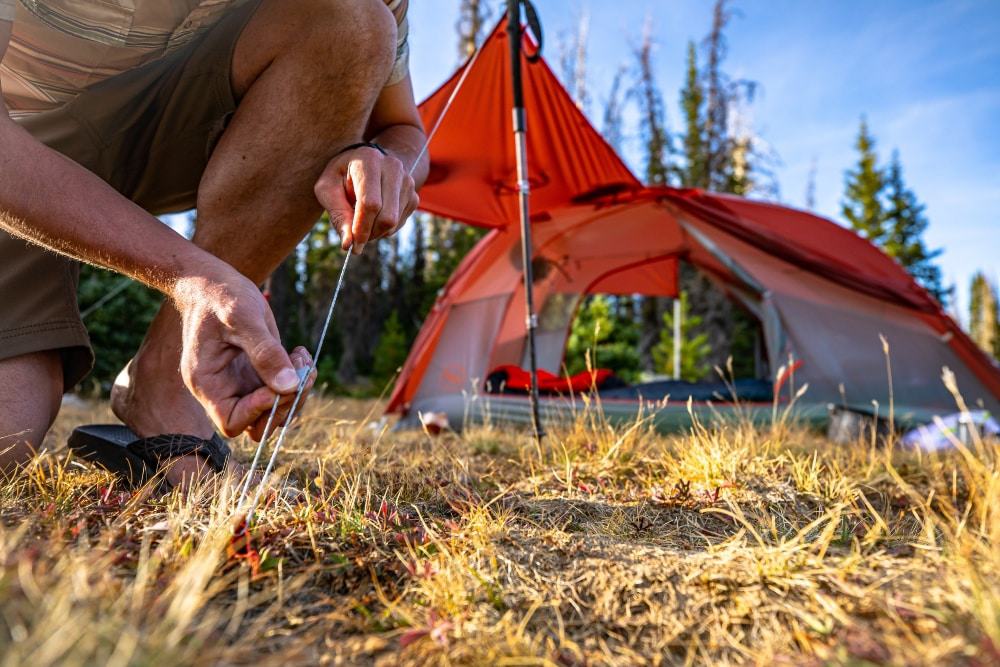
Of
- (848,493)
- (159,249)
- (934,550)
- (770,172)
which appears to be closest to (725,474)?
(848,493)

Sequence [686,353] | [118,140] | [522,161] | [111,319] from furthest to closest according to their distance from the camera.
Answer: [686,353]
[111,319]
[522,161]
[118,140]

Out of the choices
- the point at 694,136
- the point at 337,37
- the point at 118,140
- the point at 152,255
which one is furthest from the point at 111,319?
the point at 694,136

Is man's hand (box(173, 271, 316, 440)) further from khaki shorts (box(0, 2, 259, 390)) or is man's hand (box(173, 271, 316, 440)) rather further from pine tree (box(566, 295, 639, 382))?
pine tree (box(566, 295, 639, 382))

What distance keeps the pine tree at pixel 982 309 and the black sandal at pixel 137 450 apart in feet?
138

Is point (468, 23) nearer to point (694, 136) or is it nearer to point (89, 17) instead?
point (694, 136)

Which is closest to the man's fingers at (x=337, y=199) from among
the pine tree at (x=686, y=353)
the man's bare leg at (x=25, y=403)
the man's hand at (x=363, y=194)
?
the man's hand at (x=363, y=194)

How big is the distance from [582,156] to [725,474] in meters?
2.91

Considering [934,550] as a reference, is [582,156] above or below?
above

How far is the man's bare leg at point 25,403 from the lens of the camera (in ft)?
4.56

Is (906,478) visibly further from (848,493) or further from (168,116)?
(168,116)

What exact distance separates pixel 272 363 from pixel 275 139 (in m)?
0.72

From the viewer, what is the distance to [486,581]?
91cm

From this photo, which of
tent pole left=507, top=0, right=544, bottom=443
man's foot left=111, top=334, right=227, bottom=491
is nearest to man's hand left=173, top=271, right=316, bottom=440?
man's foot left=111, top=334, right=227, bottom=491

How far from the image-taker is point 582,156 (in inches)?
159
